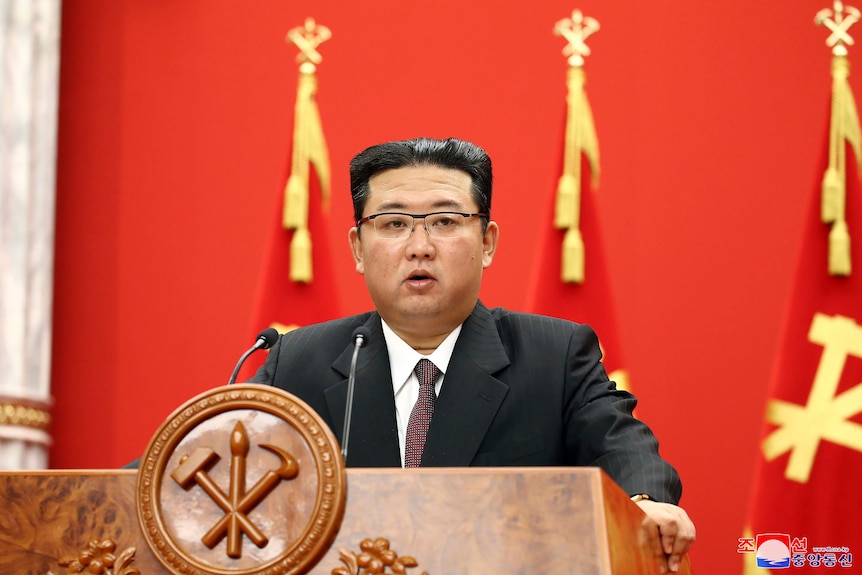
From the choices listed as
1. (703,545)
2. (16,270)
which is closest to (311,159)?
(16,270)

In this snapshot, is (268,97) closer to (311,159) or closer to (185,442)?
(311,159)

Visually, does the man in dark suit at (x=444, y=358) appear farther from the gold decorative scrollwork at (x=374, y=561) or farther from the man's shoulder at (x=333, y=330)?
the gold decorative scrollwork at (x=374, y=561)

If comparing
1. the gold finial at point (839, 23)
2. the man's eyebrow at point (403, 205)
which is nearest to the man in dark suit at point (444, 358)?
the man's eyebrow at point (403, 205)

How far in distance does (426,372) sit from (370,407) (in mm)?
153

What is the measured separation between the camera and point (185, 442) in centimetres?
138

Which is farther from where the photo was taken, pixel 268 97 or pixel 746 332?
pixel 268 97

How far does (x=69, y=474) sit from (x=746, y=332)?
8.54 feet

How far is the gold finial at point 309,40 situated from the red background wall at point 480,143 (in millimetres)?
45

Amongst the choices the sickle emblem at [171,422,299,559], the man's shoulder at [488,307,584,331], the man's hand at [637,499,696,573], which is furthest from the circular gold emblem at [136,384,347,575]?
the man's shoulder at [488,307,584,331]

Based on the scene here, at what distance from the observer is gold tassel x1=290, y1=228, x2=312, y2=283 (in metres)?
3.70

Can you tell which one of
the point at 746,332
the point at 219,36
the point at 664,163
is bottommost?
the point at 746,332

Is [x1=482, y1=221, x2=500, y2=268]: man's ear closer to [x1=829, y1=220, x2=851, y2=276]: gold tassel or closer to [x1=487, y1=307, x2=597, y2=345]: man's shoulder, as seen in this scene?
[x1=487, y1=307, x2=597, y2=345]: man's shoulder

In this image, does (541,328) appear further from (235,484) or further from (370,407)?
(235,484)

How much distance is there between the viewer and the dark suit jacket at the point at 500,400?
199 cm
